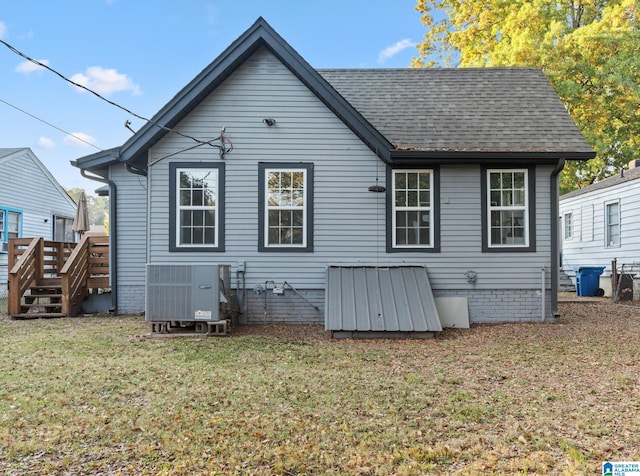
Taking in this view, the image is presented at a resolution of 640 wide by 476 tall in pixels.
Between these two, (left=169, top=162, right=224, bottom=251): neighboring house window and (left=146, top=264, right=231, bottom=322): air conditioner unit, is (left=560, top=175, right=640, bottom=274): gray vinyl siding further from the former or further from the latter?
(left=146, top=264, right=231, bottom=322): air conditioner unit

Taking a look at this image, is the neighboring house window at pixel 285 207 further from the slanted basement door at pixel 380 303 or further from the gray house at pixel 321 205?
the slanted basement door at pixel 380 303

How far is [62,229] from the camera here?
19.5 meters

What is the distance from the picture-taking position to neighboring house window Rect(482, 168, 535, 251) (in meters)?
8.37

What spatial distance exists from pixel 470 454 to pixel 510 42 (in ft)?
59.5

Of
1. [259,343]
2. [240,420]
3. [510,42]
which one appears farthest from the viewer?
[510,42]

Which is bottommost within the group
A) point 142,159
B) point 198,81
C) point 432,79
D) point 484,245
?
point 484,245

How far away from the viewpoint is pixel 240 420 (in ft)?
11.7

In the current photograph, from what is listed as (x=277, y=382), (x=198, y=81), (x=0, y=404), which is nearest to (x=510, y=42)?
(x=198, y=81)

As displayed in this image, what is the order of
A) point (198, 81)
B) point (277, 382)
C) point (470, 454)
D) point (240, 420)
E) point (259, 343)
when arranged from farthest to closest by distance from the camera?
point (198, 81) < point (259, 343) < point (277, 382) < point (240, 420) < point (470, 454)

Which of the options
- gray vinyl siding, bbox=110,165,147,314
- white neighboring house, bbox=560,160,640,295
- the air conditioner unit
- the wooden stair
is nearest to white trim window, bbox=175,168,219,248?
the air conditioner unit

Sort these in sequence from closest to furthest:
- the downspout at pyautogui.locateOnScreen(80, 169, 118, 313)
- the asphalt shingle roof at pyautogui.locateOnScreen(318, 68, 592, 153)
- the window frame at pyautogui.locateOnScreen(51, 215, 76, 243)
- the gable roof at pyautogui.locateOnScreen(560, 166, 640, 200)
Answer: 1. the asphalt shingle roof at pyautogui.locateOnScreen(318, 68, 592, 153)
2. the downspout at pyautogui.locateOnScreen(80, 169, 118, 313)
3. the gable roof at pyautogui.locateOnScreen(560, 166, 640, 200)
4. the window frame at pyautogui.locateOnScreen(51, 215, 76, 243)

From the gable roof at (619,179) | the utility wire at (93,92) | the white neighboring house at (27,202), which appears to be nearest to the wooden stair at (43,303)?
the utility wire at (93,92)

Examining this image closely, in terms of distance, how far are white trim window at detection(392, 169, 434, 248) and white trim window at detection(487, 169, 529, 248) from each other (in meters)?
1.15

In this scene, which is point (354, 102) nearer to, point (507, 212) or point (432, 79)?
point (432, 79)
